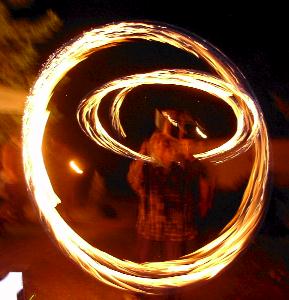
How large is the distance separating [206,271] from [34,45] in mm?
3114

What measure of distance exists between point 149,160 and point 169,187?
368mm

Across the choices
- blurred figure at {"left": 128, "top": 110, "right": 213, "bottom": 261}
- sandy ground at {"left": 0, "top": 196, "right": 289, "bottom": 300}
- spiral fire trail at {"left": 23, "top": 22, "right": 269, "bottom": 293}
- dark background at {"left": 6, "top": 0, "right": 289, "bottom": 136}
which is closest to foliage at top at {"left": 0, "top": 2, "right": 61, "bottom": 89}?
spiral fire trail at {"left": 23, "top": 22, "right": 269, "bottom": 293}

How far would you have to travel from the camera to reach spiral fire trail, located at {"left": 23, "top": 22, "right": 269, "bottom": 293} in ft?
16.7

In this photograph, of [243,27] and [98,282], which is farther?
[243,27]

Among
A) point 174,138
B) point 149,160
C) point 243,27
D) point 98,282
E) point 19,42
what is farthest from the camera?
point 243,27

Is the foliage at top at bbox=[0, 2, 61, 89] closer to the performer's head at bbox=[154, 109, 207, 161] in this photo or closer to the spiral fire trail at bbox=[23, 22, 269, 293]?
the spiral fire trail at bbox=[23, 22, 269, 293]

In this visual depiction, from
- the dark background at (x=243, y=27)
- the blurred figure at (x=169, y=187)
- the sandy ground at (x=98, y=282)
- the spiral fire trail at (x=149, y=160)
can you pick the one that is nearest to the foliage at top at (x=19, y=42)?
the spiral fire trail at (x=149, y=160)

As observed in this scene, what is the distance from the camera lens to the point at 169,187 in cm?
498

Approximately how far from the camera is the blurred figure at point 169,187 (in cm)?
492

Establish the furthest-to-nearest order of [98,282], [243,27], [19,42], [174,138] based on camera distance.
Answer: [243,27] < [19,42] < [98,282] < [174,138]

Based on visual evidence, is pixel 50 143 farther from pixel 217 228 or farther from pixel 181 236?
pixel 181 236

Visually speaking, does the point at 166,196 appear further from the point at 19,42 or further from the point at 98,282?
the point at 19,42

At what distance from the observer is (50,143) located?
9148mm

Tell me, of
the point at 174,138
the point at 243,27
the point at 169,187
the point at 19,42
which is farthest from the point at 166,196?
the point at 243,27
